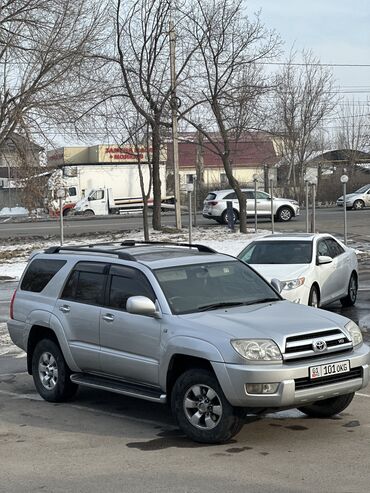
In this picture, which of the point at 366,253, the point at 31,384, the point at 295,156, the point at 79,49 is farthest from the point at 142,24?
the point at 295,156

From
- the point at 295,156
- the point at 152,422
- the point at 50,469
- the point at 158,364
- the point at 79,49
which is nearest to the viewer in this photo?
the point at 50,469

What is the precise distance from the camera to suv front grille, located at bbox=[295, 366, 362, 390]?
6678mm

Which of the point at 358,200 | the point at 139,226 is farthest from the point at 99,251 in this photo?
the point at 358,200

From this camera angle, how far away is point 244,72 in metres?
30.9

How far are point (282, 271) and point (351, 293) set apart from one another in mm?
2586

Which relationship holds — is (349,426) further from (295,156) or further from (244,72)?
(295,156)

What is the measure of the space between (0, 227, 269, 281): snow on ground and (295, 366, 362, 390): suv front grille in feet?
60.1

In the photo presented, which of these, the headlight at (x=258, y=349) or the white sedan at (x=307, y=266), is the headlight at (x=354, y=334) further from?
the white sedan at (x=307, y=266)

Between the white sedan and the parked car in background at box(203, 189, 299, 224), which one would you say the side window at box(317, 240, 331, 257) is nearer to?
the white sedan

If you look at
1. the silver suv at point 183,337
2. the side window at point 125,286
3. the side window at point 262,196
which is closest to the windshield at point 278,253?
the silver suv at point 183,337

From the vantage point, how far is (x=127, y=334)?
771 cm

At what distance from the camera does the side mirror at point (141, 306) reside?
24.0ft

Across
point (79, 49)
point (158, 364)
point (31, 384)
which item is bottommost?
point (31, 384)

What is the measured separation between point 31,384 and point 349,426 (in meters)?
4.17
